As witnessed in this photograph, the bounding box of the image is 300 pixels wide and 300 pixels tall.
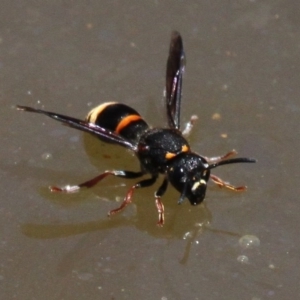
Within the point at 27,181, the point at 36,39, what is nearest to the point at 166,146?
the point at 27,181

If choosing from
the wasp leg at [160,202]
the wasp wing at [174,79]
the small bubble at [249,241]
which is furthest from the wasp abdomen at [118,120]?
the small bubble at [249,241]

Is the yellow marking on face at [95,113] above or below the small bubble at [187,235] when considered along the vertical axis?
above

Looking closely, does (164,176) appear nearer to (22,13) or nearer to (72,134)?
(72,134)

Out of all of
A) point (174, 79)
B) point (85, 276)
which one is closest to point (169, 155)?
point (174, 79)

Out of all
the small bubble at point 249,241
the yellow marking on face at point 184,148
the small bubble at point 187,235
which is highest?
the yellow marking on face at point 184,148

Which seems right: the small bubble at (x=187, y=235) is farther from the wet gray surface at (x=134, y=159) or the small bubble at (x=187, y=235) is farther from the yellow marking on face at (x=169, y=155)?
the yellow marking on face at (x=169, y=155)

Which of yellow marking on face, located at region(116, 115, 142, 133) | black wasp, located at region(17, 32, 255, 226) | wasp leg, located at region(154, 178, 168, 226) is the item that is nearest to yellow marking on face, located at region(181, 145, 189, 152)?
black wasp, located at region(17, 32, 255, 226)

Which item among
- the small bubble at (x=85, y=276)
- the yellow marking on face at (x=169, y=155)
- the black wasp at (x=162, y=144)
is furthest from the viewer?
the yellow marking on face at (x=169, y=155)

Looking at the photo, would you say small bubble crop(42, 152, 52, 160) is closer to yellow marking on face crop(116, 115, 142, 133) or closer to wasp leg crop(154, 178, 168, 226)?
yellow marking on face crop(116, 115, 142, 133)
